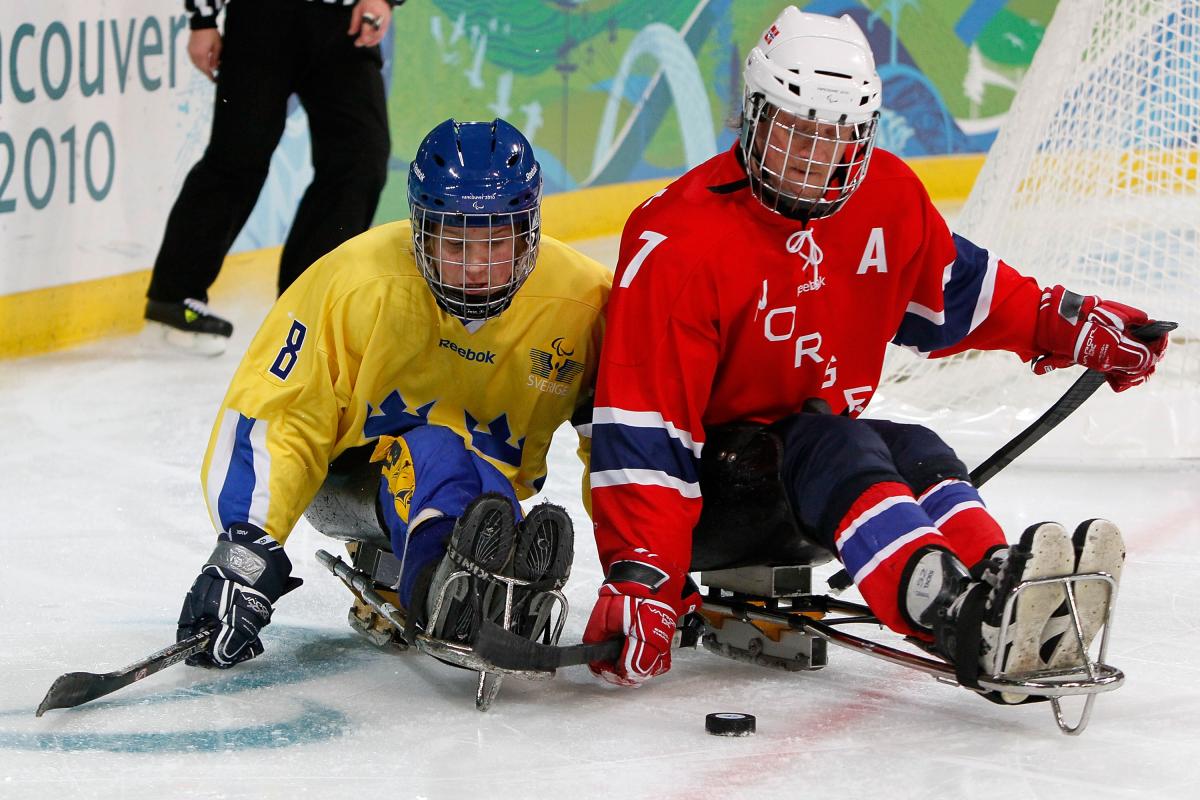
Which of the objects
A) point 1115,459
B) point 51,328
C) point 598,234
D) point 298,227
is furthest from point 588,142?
point 1115,459

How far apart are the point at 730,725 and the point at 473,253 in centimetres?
70

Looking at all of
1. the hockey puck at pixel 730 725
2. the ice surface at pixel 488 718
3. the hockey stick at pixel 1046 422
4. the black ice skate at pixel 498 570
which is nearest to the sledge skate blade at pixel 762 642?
the ice surface at pixel 488 718

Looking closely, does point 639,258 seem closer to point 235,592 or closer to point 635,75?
point 235,592

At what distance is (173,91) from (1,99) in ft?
2.13

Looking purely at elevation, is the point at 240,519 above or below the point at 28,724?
above

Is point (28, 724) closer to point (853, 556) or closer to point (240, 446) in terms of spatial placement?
point (240, 446)

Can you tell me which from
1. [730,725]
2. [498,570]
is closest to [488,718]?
[498,570]

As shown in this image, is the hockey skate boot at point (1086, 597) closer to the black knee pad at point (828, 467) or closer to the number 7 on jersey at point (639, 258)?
the black knee pad at point (828, 467)

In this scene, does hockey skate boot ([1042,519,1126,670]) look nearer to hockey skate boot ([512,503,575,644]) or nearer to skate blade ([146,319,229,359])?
hockey skate boot ([512,503,575,644])

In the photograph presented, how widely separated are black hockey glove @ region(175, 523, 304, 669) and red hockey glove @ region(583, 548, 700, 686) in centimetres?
44

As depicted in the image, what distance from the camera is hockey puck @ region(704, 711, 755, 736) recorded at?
217 centimetres

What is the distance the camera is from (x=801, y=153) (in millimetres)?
2293

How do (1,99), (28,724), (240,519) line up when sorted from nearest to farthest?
(28,724) → (240,519) → (1,99)

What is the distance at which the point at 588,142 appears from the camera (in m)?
6.07
